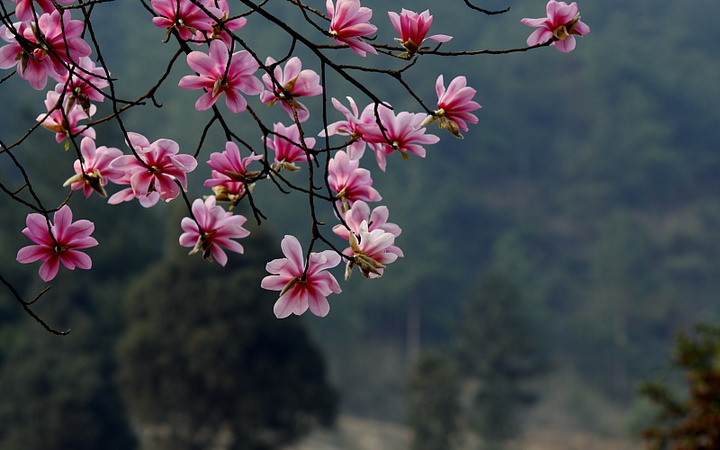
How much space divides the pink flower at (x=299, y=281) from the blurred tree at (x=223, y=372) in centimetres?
1031

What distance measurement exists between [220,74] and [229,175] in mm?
146

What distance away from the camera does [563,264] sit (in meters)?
30.7

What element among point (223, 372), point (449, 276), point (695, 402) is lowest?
point (695, 402)

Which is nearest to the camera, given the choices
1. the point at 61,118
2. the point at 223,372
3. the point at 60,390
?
the point at 61,118

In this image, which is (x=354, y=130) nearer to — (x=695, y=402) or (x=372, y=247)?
(x=372, y=247)

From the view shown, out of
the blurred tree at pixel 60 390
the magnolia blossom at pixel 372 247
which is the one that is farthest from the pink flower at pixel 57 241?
the blurred tree at pixel 60 390

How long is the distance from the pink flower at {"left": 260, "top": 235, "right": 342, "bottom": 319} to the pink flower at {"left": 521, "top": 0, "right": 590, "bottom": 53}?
1.40 feet

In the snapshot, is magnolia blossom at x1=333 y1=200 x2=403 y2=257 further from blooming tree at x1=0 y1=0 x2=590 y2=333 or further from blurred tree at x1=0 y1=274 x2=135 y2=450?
blurred tree at x1=0 y1=274 x2=135 y2=450

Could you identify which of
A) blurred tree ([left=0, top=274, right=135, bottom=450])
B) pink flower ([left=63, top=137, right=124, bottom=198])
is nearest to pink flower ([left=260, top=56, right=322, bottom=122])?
pink flower ([left=63, top=137, right=124, bottom=198])

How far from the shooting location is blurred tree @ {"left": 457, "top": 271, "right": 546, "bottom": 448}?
17188mm

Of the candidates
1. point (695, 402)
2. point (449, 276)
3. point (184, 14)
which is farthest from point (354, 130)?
point (449, 276)

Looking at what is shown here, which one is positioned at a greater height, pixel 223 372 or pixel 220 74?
pixel 223 372

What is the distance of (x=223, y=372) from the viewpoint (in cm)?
1106

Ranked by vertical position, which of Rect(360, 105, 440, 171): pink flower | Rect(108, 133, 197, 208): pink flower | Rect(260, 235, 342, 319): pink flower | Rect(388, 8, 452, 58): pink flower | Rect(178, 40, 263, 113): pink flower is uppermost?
Rect(388, 8, 452, 58): pink flower
